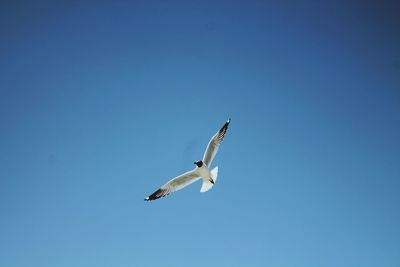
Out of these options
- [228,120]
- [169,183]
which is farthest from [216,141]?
[169,183]

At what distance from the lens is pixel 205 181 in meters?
14.8

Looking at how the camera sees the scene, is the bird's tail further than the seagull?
Yes

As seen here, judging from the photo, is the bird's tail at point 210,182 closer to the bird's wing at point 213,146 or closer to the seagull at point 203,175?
the seagull at point 203,175

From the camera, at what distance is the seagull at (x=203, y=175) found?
1416 cm

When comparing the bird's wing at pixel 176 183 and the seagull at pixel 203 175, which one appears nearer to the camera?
the seagull at pixel 203 175

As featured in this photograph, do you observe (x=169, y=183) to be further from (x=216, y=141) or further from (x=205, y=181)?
(x=216, y=141)

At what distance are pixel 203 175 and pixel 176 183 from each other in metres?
0.97

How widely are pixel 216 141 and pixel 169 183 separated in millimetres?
2164

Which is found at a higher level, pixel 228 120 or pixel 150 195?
pixel 228 120

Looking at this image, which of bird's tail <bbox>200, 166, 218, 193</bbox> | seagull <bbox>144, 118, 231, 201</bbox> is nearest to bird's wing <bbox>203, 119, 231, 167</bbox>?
seagull <bbox>144, 118, 231, 201</bbox>

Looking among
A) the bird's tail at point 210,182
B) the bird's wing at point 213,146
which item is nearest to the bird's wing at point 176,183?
the bird's tail at point 210,182

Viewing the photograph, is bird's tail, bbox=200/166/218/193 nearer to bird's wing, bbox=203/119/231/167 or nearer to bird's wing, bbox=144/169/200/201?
bird's wing, bbox=144/169/200/201

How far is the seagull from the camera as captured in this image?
46.5 feet

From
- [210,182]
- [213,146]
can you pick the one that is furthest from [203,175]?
[213,146]
